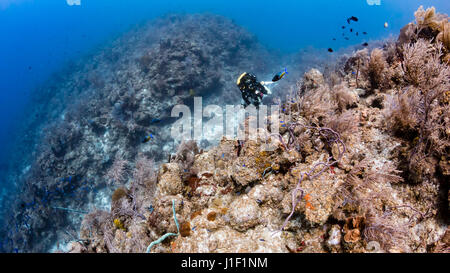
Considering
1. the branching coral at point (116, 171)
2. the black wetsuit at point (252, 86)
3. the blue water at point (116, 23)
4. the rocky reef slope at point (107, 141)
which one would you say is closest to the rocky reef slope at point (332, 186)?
the black wetsuit at point (252, 86)

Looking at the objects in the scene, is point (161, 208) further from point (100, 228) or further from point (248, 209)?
point (100, 228)

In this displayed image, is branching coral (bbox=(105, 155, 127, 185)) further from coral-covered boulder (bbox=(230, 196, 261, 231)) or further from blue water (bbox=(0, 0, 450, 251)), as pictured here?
blue water (bbox=(0, 0, 450, 251))

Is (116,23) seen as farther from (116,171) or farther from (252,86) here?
(252,86)

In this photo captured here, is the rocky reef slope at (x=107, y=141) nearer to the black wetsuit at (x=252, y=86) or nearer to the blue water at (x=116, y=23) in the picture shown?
the black wetsuit at (x=252, y=86)

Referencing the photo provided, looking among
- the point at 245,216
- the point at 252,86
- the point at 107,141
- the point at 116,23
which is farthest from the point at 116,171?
the point at 116,23

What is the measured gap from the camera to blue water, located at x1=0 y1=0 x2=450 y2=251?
4184 centimetres

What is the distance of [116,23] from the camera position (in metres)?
52.4

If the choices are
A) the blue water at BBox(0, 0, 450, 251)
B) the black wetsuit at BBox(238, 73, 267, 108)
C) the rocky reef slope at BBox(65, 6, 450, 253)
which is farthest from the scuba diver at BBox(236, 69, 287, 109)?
the blue water at BBox(0, 0, 450, 251)

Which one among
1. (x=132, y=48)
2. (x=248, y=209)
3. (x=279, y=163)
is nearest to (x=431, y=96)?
(x=279, y=163)

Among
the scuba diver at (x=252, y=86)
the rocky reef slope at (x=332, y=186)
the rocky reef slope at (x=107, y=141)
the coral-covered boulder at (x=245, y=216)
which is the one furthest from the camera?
the rocky reef slope at (x=107, y=141)

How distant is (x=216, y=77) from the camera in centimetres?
1449

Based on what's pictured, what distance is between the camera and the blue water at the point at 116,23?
4184 centimetres

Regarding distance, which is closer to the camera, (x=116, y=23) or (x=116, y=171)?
(x=116, y=171)

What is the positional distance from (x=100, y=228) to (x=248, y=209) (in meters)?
3.93
